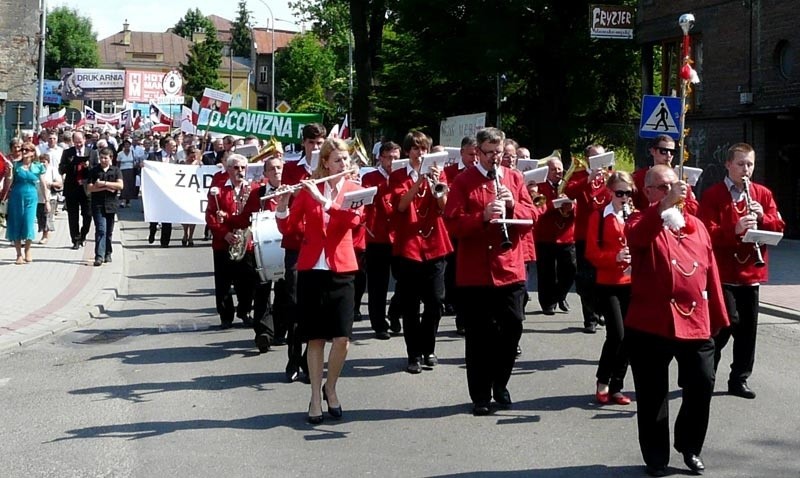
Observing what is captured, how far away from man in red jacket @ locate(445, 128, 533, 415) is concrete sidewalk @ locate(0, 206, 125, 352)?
208 inches

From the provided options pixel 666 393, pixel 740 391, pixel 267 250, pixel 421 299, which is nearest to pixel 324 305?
pixel 421 299

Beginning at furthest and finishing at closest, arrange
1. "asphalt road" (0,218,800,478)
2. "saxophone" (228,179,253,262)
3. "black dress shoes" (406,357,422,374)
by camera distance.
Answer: "saxophone" (228,179,253,262) < "black dress shoes" (406,357,422,374) < "asphalt road" (0,218,800,478)

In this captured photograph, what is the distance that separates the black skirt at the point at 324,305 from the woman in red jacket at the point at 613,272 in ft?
6.32

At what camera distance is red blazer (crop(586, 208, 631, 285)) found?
27.0 feet

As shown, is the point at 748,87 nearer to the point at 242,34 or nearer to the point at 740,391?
the point at 740,391

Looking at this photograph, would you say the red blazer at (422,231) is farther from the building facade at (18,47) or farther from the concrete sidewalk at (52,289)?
the building facade at (18,47)

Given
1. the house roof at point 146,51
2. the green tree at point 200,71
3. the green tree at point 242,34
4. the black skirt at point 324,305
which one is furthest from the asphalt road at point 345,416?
the green tree at point 242,34

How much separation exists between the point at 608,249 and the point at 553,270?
14.2ft

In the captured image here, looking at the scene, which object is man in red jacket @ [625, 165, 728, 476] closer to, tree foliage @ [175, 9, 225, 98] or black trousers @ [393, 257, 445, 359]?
black trousers @ [393, 257, 445, 359]

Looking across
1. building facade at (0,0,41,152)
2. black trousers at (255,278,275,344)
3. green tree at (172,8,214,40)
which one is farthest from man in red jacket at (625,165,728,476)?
green tree at (172,8,214,40)

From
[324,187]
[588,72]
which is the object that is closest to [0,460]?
[324,187]

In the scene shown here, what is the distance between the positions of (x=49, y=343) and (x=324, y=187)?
4.80 metres

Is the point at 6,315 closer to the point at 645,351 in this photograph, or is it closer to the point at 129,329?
the point at 129,329

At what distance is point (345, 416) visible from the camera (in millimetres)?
7906
